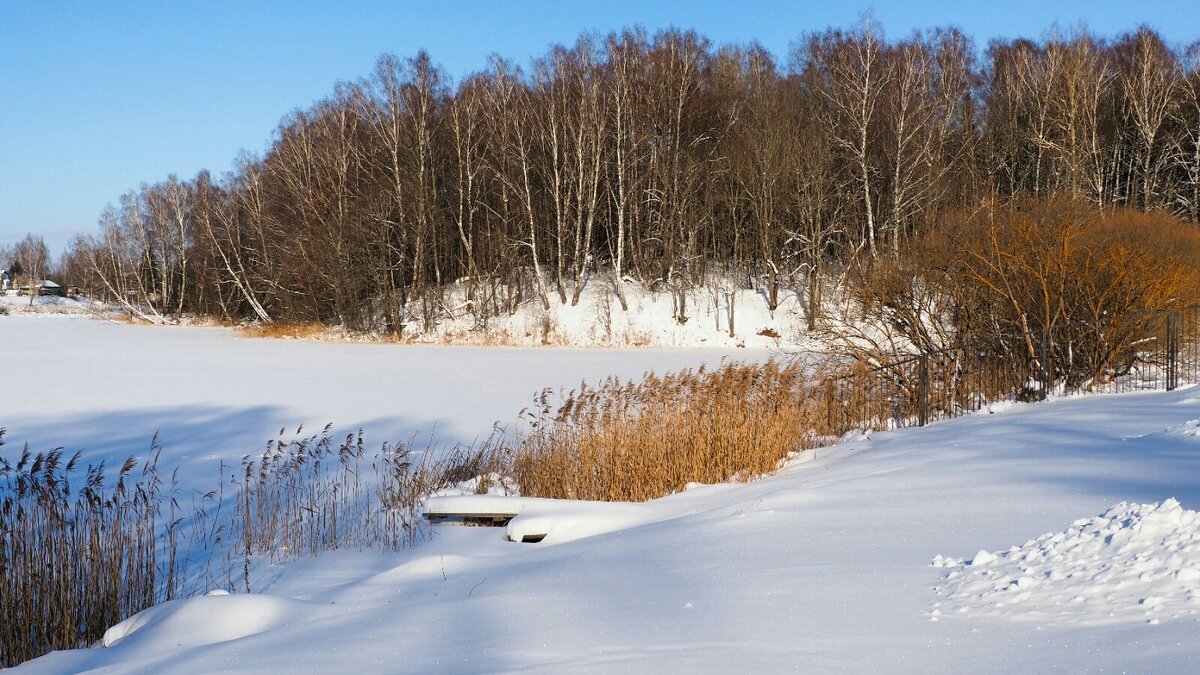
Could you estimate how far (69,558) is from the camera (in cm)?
754

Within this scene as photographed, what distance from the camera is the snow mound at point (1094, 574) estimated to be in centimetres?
388

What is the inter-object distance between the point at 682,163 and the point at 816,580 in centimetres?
3646

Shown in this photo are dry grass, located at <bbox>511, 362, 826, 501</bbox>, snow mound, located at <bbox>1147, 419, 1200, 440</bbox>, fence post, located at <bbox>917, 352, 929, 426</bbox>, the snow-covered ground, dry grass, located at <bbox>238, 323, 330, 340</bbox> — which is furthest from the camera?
dry grass, located at <bbox>238, 323, 330, 340</bbox>

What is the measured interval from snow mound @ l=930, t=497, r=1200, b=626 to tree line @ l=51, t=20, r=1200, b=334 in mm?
30506

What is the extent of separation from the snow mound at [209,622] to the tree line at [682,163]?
1234 inches

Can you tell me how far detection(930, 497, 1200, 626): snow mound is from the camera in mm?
3885

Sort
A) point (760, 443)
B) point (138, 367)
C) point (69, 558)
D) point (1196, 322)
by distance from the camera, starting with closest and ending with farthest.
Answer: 1. point (69, 558)
2. point (760, 443)
3. point (1196, 322)
4. point (138, 367)

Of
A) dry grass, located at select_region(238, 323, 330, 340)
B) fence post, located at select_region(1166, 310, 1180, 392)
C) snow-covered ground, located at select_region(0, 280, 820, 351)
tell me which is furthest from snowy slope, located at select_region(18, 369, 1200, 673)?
dry grass, located at select_region(238, 323, 330, 340)

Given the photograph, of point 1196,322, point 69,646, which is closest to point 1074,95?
point 1196,322

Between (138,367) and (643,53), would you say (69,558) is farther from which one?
(643,53)

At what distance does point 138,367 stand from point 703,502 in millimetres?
22148

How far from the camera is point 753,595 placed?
4.80 metres

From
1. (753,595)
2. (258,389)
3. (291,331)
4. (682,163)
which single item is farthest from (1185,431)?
(291,331)

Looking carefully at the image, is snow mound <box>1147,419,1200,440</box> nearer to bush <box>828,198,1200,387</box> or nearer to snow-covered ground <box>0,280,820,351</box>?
bush <box>828,198,1200,387</box>
